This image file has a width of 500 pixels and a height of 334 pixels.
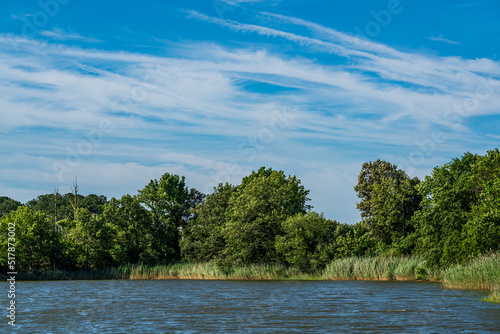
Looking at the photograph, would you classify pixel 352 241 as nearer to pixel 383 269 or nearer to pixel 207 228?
pixel 383 269

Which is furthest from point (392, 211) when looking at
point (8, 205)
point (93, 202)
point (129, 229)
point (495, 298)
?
point (8, 205)

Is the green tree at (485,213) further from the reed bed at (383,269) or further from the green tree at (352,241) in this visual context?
the green tree at (352,241)

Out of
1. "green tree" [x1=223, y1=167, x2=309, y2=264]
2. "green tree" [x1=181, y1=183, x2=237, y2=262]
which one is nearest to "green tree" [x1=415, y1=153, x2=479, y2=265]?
"green tree" [x1=223, y1=167, x2=309, y2=264]

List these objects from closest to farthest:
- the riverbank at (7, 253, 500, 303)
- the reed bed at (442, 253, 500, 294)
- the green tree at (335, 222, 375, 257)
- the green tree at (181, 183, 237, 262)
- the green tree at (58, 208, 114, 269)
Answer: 1. the reed bed at (442, 253, 500, 294)
2. the riverbank at (7, 253, 500, 303)
3. the green tree at (335, 222, 375, 257)
4. the green tree at (58, 208, 114, 269)
5. the green tree at (181, 183, 237, 262)

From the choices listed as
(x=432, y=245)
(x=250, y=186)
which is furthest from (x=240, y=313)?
(x=250, y=186)

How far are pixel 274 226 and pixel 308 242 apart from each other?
6.73m

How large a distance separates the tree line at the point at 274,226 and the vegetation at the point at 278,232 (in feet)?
0.44

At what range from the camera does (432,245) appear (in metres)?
50.8

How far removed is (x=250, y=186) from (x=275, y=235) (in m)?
8.03

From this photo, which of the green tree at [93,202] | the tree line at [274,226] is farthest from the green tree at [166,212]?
the green tree at [93,202]

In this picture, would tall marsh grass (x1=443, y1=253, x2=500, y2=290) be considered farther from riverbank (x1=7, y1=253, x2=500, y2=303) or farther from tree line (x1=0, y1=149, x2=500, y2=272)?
tree line (x1=0, y1=149, x2=500, y2=272)

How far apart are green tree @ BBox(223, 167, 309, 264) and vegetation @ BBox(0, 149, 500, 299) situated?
146 millimetres

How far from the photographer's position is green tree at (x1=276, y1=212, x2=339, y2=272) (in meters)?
64.4

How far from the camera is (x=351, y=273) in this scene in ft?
187
